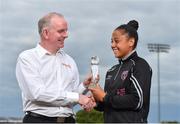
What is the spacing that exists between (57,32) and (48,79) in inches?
18.2

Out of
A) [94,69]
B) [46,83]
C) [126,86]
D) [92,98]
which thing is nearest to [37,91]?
[46,83]

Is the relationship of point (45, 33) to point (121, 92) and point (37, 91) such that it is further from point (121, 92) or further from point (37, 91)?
point (121, 92)

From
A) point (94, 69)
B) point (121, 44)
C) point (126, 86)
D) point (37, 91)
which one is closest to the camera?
point (37, 91)

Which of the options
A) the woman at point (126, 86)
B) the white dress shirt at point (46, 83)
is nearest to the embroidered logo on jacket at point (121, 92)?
the woman at point (126, 86)

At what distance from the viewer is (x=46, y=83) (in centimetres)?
507

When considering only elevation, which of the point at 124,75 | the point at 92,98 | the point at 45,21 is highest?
the point at 45,21

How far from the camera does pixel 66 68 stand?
5.30 metres

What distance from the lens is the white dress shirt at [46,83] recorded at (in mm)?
4957

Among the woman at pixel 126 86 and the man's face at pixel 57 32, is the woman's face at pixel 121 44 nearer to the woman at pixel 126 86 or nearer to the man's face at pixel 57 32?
the woman at pixel 126 86

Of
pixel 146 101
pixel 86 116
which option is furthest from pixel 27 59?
pixel 86 116

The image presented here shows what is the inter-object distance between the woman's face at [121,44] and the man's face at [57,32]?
489mm

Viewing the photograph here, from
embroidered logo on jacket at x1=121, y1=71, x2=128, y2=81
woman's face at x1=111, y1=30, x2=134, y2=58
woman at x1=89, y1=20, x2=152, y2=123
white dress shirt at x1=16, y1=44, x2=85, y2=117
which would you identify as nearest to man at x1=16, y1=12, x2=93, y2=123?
white dress shirt at x1=16, y1=44, x2=85, y2=117

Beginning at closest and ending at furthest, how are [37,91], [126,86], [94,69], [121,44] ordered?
[37,91] → [126,86] → [121,44] → [94,69]

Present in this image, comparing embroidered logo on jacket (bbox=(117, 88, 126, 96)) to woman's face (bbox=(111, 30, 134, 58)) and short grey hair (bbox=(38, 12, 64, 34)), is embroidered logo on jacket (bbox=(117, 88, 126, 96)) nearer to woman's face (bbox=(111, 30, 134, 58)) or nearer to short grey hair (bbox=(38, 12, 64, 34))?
woman's face (bbox=(111, 30, 134, 58))
